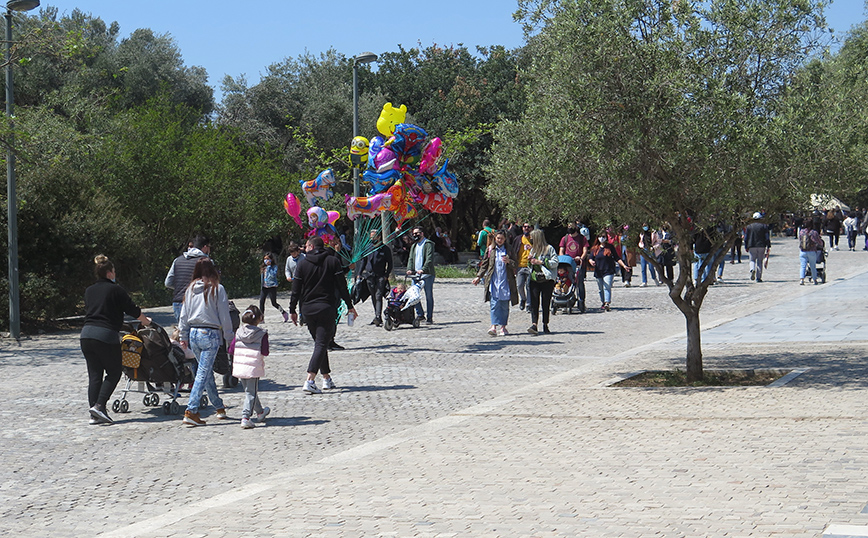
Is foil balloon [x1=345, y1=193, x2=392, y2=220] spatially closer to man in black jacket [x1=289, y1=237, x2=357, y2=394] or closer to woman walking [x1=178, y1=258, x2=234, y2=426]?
man in black jacket [x1=289, y1=237, x2=357, y2=394]

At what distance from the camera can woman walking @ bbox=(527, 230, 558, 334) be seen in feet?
53.2

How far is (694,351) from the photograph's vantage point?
11.2 m

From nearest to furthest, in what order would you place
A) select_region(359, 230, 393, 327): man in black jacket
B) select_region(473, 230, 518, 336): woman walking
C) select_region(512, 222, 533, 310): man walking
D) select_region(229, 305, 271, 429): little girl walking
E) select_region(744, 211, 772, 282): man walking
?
select_region(229, 305, 271, 429): little girl walking → select_region(473, 230, 518, 336): woman walking → select_region(359, 230, 393, 327): man in black jacket → select_region(512, 222, 533, 310): man walking → select_region(744, 211, 772, 282): man walking

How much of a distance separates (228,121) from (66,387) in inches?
1475

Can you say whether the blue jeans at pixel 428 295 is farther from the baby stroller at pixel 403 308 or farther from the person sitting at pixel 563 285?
the person sitting at pixel 563 285

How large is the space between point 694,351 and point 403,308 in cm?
731

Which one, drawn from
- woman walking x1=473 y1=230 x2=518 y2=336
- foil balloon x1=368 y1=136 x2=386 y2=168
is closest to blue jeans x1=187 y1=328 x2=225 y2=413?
foil balloon x1=368 y1=136 x2=386 y2=168

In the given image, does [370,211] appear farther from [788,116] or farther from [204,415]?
[788,116]

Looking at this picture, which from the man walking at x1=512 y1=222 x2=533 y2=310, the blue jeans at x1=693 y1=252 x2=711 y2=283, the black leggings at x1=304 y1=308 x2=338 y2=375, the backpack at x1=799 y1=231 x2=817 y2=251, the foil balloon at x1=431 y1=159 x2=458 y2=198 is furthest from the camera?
the backpack at x1=799 y1=231 x2=817 y2=251

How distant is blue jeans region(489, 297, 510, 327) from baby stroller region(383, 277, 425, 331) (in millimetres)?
1624

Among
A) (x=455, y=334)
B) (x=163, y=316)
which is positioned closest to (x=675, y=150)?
(x=455, y=334)

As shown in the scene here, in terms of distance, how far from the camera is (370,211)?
1491 centimetres

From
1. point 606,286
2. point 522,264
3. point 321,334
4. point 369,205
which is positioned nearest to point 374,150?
point 369,205

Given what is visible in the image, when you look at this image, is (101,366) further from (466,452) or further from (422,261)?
(422,261)
